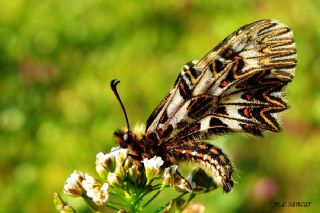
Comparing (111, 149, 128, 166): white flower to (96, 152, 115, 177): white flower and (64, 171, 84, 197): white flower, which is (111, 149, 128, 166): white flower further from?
(64, 171, 84, 197): white flower

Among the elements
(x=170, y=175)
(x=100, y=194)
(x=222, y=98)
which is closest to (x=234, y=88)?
(x=222, y=98)

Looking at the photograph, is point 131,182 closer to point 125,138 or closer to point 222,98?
point 125,138

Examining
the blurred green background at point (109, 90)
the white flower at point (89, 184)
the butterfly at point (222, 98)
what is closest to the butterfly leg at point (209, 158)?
the butterfly at point (222, 98)

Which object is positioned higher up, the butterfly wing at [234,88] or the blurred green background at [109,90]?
the blurred green background at [109,90]

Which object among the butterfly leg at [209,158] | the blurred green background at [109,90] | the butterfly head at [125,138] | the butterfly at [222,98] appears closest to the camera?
the butterfly leg at [209,158]

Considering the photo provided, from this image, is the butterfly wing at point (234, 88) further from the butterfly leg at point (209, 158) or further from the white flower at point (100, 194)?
the white flower at point (100, 194)

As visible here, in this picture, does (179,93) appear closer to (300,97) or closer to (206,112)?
(206,112)

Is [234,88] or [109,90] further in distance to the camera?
[109,90]

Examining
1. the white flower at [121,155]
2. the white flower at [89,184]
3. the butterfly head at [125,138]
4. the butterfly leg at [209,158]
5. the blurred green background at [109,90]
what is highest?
the blurred green background at [109,90]
